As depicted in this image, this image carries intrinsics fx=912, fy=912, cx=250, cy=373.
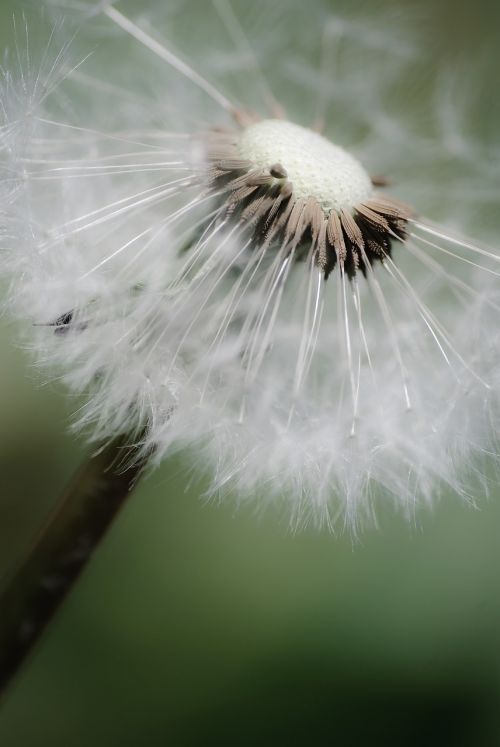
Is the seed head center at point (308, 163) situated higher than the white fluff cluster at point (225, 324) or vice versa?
the seed head center at point (308, 163)

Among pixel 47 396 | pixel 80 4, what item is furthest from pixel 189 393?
pixel 80 4

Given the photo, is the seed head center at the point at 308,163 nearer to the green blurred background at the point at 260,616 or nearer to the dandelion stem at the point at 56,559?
the dandelion stem at the point at 56,559

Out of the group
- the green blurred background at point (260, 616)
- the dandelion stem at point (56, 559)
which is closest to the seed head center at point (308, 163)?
the dandelion stem at point (56, 559)

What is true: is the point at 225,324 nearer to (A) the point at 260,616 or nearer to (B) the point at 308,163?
(B) the point at 308,163

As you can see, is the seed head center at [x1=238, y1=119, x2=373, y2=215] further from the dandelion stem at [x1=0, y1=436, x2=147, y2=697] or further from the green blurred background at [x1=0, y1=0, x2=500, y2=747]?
the green blurred background at [x1=0, y1=0, x2=500, y2=747]

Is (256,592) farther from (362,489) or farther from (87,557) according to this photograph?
(87,557)

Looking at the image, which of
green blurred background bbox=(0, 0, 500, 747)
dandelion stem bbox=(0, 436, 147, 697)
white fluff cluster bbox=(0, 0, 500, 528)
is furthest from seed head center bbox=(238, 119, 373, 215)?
green blurred background bbox=(0, 0, 500, 747)

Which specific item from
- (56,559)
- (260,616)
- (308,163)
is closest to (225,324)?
(308,163)
